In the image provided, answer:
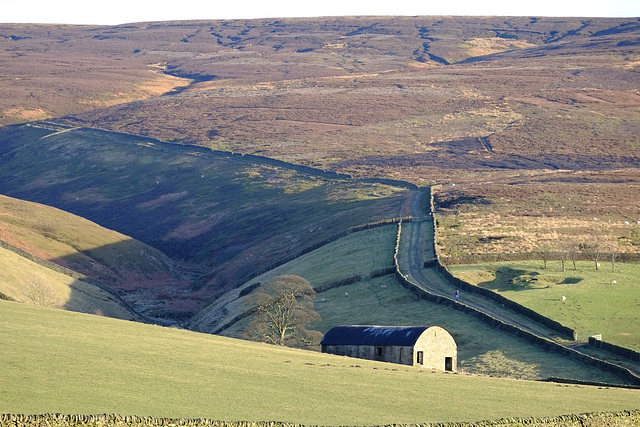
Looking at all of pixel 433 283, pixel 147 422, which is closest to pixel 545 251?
pixel 433 283

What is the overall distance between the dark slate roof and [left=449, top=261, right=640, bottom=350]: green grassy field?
12271 millimetres

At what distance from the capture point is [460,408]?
99.7 ft

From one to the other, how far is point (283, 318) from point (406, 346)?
38.3 ft

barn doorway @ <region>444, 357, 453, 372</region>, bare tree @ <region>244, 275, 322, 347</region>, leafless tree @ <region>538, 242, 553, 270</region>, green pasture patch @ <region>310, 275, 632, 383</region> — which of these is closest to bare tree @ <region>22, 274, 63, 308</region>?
bare tree @ <region>244, 275, 322, 347</region>

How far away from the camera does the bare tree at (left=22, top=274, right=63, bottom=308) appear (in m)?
55.7

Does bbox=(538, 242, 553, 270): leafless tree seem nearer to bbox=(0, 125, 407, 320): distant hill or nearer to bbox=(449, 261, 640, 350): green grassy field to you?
bbox=(449, 261, 640, 350): green grassy field

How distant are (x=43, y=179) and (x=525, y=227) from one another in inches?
4257

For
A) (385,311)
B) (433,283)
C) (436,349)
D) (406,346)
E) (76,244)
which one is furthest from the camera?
(76,244)

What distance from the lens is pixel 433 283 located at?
67062 millimetres

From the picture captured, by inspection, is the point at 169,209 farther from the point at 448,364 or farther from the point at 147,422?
the point at 147,422

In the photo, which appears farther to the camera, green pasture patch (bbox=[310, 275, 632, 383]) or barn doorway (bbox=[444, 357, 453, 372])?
barn doorway (bbox=[444, 357, 453, 372])

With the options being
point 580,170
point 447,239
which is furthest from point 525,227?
point 580,170

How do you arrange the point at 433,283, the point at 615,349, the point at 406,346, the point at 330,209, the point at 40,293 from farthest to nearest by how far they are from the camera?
the point at 330,209 → the point at 433,283 → the point at 40,293 → the point at 615,349 → the point at 406,346


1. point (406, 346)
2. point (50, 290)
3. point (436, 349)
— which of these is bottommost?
point (50, 290)
